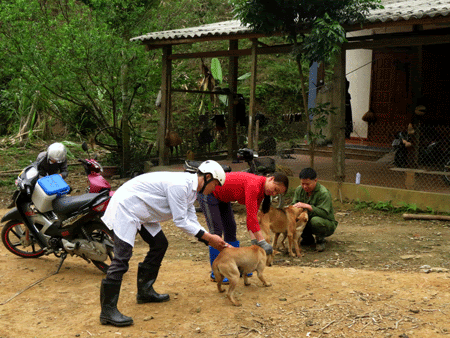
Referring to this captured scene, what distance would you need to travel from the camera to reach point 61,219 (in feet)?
20.3

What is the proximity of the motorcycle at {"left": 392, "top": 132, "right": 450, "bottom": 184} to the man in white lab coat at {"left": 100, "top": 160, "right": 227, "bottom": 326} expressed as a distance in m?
6.46

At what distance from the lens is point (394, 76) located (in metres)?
13.4

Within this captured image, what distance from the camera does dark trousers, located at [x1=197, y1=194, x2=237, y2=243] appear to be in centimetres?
559

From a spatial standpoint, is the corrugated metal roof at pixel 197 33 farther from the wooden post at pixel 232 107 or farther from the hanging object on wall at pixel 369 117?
the hanging object on wall at pixel 369 117

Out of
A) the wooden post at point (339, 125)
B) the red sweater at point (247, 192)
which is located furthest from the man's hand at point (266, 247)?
the wooden post at point (339, 125)

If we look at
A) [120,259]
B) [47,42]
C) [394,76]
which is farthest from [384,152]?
[120,259]

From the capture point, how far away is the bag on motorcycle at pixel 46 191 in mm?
6195

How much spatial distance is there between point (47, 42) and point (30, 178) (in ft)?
22.2

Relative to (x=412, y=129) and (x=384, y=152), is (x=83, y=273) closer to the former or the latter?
(x=412, y=129)

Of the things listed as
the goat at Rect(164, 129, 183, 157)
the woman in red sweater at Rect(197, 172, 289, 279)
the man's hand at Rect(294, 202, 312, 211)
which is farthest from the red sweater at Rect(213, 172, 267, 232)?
the goat at Rect(164, 129, 183, 157)

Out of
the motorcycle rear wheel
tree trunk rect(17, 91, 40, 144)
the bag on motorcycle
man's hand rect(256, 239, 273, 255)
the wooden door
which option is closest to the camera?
man's hand rect(256, 239, 273, 255)

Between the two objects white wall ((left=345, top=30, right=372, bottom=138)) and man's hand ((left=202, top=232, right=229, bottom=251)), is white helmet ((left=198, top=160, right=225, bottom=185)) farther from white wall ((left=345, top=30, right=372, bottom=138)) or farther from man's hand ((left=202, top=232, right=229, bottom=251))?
white wall ((left=345, top=30, right=372, bottom=138))

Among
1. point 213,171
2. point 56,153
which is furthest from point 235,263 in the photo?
point 56,153

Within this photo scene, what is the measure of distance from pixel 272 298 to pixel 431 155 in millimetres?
6580
